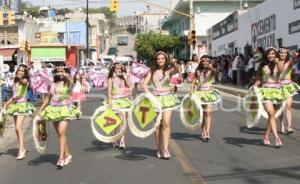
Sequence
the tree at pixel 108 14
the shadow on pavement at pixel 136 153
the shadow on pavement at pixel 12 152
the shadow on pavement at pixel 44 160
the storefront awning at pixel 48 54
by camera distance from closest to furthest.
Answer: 1. the shadow on pavement at pixel 44 160
2. the shadow on pavement at pixel 136 153
3. the shadow on pavement at pixel 12 152
4. the storefront awning at pixel 48 54
5. the tree at pixel 108 14

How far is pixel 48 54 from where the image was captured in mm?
63688

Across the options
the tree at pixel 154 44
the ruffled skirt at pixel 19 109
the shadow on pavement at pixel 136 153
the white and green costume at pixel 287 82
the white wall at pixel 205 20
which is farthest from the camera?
the tree at pixel 154 44

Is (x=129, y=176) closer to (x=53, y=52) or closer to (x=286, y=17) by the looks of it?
(x=286, y=17)

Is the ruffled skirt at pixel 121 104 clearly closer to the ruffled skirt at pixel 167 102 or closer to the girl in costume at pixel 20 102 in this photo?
the ruffled skirt at pixel 167 102

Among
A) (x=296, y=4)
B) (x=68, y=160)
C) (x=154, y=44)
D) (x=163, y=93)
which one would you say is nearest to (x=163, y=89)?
(x=163, y=93)

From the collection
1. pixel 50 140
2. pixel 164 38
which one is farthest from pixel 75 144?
pixel 164 38

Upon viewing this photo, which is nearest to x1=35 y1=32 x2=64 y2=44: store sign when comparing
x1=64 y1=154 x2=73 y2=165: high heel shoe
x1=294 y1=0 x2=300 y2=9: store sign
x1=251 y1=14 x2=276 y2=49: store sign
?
x1=251 y1=14 x2=276 y2=49: store sign

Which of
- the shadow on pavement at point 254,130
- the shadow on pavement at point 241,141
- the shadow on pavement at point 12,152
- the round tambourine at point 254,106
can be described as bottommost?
the shadow on pavement at point 12,152

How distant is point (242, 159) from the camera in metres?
9.37

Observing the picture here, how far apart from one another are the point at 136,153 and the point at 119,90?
3.93ft

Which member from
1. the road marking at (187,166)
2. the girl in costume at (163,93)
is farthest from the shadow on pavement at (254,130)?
the girl in costume at (163,93)

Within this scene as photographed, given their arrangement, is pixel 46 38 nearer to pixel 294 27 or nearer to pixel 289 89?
pixel 294 27

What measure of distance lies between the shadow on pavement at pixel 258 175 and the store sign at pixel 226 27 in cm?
2927

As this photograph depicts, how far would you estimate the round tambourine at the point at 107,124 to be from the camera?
10039mm
